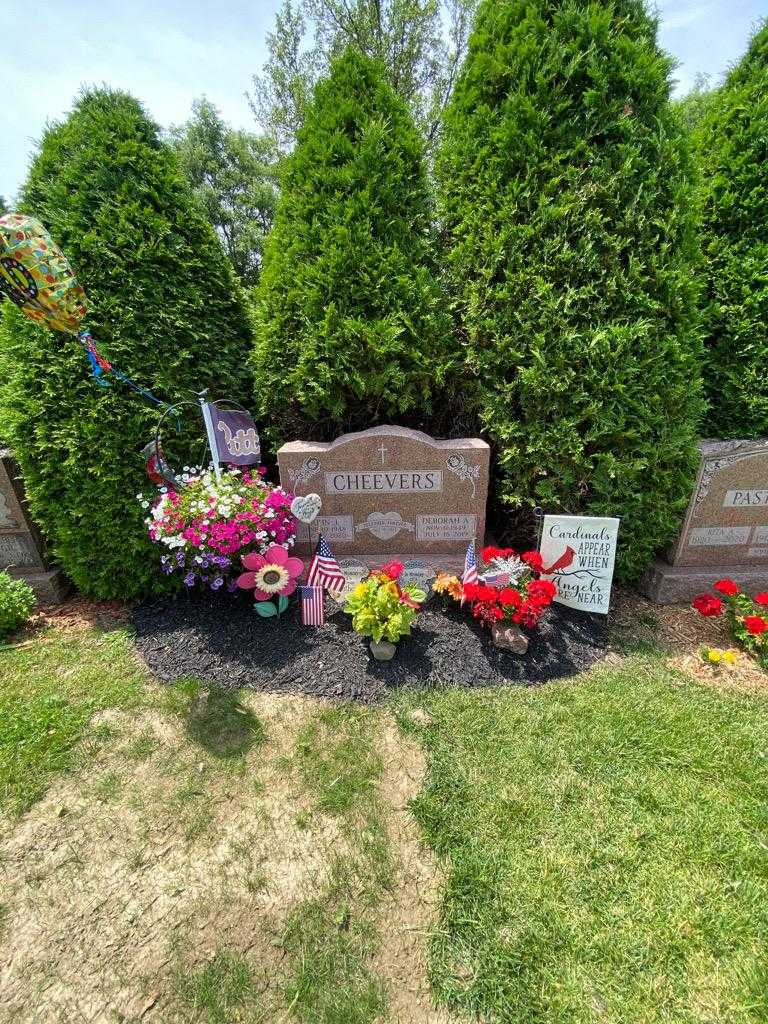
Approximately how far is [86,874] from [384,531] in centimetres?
271

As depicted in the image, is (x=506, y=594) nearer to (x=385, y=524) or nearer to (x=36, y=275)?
(x=385, y=524)

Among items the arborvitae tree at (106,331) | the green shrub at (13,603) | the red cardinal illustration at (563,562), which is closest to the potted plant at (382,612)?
the red cardinal illustration at (563,562)

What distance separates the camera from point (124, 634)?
3.58 meters

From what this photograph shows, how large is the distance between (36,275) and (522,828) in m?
4.03

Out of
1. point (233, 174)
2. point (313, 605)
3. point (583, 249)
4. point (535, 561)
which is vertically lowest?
point (313, 605)

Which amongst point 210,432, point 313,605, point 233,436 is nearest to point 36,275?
point 210,432

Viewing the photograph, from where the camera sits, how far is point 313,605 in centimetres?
345

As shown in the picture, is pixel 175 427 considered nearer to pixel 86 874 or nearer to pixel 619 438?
pixel 86 874

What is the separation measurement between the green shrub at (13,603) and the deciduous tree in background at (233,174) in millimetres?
14558

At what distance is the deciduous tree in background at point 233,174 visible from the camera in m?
15.9

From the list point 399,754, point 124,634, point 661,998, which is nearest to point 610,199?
point 399,754

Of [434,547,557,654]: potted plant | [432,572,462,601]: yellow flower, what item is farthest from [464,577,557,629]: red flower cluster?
[432,572,462,601]: yellow flower

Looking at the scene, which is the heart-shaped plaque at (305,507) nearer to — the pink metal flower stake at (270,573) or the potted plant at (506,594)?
the pink metal flower stake at (270,573)

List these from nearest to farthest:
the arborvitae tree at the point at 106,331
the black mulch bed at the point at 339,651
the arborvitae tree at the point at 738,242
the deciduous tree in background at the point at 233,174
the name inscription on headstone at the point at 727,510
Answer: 1. the black mulch bed at the point at 339,651
2. the arborvitae tree at the point at 106,331
3. the arborvitae tree at the point at 738,242
4. the name inscription on headstone at the point at 727,510
5. the deciduous tree in background at the point at 233,174
